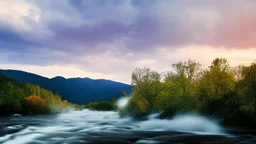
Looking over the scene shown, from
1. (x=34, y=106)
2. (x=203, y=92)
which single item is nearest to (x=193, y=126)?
(x=203, y=92)

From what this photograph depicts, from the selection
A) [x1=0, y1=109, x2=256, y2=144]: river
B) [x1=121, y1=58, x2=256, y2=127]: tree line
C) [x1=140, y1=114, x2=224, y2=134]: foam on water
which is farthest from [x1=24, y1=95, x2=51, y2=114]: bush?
[x1=140, y1=114, x2=224, y2=134]: foam on water

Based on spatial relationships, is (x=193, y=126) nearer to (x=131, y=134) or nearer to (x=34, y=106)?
(x=131, y=134)

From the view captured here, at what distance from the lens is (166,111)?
68000 mm

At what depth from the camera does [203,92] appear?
58.8 meters

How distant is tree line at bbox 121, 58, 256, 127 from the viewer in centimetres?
5166

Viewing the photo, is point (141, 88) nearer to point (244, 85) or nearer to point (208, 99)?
point (208, 99)

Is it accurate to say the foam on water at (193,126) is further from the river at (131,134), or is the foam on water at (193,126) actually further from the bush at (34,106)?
the bush at (34,106)

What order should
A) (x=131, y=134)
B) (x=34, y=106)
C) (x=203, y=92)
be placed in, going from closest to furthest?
(x=131, y=134) < (x=203, y=92) < (x=34, y=106)

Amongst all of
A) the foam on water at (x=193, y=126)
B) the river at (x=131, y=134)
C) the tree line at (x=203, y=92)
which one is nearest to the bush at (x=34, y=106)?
the tree line at (x=203, y=92)

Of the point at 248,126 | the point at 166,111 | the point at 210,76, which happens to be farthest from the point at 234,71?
the point at 166,111

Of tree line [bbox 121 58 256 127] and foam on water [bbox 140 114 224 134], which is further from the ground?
tree line [bbox 121 58 256 127]

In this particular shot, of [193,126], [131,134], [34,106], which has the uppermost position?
[34,106]

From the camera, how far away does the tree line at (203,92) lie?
169 ft

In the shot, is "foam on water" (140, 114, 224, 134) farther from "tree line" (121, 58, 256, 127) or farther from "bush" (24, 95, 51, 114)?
"bush" (24, 95, 51, 114)
